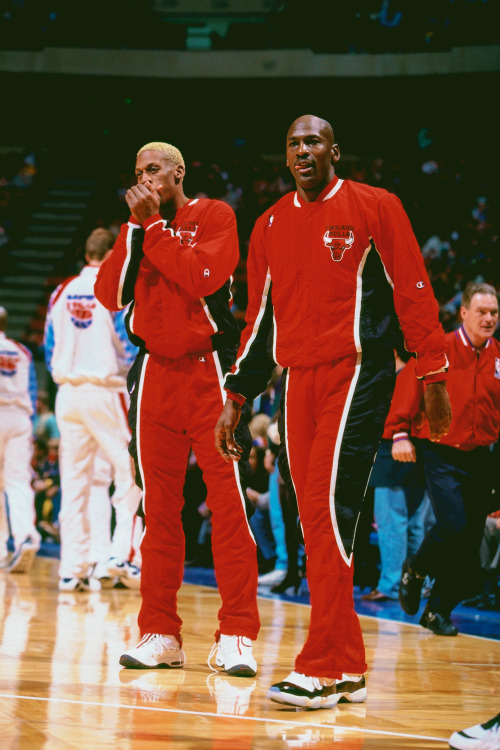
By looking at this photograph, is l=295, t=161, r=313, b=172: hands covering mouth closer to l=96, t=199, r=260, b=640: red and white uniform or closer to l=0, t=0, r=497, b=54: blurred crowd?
l=96, t=199, r=260, b=640: red and white uniform

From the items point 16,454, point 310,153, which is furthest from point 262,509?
point 310,153

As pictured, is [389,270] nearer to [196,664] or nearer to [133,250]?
[133,250]

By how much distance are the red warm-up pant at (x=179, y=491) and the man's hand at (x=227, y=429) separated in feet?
1.00

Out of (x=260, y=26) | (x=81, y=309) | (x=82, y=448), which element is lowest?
(x=82, y=448)

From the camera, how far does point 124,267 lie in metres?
4.25

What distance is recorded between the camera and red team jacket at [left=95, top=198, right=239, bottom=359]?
4.10 metres

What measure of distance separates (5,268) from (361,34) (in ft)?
24.5

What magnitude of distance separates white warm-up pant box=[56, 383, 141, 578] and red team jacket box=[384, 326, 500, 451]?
196 centimetres

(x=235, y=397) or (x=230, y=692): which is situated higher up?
(x=235, y=397)

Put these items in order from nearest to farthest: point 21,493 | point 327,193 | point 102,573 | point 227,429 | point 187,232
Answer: point 327,193 < point 227,429 < point 187,232 < point 102,573 < point 21,493

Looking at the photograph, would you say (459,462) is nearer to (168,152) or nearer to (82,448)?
(168,152)

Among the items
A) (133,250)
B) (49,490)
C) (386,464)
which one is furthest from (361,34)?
(133,250)

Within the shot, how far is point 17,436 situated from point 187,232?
4691 millimetres

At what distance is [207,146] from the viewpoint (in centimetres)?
2092
